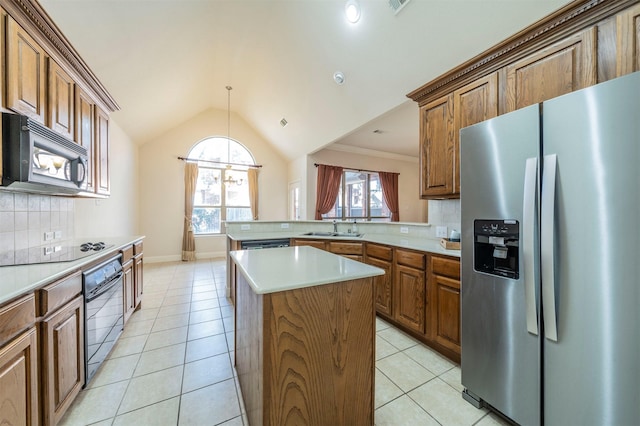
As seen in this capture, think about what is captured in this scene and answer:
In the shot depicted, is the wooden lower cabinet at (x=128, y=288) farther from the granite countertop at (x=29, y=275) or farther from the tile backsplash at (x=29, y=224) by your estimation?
the granite countertop at (x=29, y=275)

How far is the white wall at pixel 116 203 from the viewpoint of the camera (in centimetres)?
313

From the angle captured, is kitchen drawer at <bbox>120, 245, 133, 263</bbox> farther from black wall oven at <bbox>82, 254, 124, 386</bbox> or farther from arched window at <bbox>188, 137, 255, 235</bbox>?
arched window at <bbox>188, 137, 255, 235</bbox>

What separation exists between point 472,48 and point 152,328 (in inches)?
163

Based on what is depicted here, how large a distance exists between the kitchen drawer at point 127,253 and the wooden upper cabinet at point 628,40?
383 cm

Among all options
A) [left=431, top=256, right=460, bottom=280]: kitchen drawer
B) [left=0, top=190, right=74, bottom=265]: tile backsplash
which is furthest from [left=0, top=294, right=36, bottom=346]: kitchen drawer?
[left=431, top=256, right=460, bottom=280]: kitchen drawer

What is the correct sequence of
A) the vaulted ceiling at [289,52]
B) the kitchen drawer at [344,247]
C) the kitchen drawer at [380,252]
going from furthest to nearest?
1. the kitchen drawer at [344,247]
2. the kitchen drawer at [380,252]
3. the vaulted ceiling at [289,52]

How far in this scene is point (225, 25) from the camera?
346 centimetres

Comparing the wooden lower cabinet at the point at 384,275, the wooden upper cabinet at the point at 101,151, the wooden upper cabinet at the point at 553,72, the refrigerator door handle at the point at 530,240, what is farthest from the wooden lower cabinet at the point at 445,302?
the wooden upper cabinet at the point at 101,151

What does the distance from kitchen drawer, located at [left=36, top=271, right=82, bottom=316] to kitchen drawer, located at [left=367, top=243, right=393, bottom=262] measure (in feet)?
8.18

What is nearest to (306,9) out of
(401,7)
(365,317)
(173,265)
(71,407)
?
(401,7)

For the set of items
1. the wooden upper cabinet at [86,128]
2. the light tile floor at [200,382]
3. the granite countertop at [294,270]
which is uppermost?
the wooden upper cabinet at [86,128]

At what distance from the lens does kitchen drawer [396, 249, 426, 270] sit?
7.14ft

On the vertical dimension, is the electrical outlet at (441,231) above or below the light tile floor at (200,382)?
above

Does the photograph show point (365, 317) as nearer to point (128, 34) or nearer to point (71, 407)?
point (71, 407)
